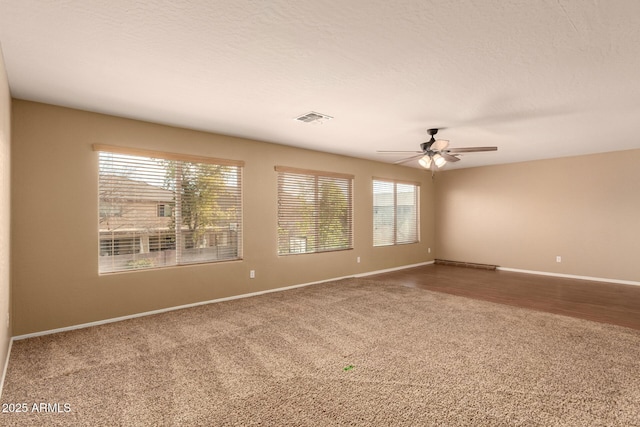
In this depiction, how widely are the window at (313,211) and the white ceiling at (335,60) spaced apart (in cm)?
160

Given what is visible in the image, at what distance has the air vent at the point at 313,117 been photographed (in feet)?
13.1

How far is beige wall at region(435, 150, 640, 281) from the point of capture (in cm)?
611

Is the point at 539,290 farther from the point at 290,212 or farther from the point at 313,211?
the point at 290,212

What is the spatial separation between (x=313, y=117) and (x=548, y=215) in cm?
588

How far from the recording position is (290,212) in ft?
19.0

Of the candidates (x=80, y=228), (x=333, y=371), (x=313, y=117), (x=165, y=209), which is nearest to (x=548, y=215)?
(x=313, y=117)

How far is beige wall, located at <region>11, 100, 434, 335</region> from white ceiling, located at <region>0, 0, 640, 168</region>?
0.27 m

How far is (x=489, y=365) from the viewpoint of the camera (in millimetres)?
2768

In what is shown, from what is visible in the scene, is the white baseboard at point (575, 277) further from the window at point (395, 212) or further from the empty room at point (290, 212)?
the window at point (395, 212)

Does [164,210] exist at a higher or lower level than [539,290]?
higher

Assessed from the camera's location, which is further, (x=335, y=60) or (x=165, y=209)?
(x=165, y=209)

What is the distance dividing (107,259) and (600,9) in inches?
199

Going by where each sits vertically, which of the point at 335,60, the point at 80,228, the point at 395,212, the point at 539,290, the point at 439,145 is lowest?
the point at 539,290

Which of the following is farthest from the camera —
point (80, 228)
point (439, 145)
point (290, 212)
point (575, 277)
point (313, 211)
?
point (575, 277)
